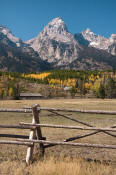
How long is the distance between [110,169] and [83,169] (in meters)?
1.04

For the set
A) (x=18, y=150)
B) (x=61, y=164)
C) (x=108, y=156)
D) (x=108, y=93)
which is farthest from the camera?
(x=108, y=93)

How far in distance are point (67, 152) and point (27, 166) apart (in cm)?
290

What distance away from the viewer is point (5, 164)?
719 cm

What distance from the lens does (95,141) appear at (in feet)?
39.1

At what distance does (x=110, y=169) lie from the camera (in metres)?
6.79

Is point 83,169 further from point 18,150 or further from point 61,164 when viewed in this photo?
point 18,150

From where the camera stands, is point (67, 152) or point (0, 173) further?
point (67, 152)

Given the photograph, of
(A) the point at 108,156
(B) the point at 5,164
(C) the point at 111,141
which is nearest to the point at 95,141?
(C) the point at 111,141

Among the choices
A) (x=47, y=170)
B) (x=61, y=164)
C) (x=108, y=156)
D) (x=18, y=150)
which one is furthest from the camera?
(x=18, y=150)

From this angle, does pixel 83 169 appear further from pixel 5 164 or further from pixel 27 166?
pixel 5 164

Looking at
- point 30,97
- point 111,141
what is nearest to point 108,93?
point 30,97

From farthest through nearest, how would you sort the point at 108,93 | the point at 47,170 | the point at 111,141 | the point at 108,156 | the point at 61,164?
the point at 108,93, the point at 111,141, the point at 108,156, the point at 61,164, the point at 47,170

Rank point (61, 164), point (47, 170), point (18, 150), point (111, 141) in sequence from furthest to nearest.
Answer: point (111, 141), point (18, 150), point (61, 164), point (47, 170)

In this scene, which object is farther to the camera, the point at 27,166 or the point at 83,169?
the point at 27,166
